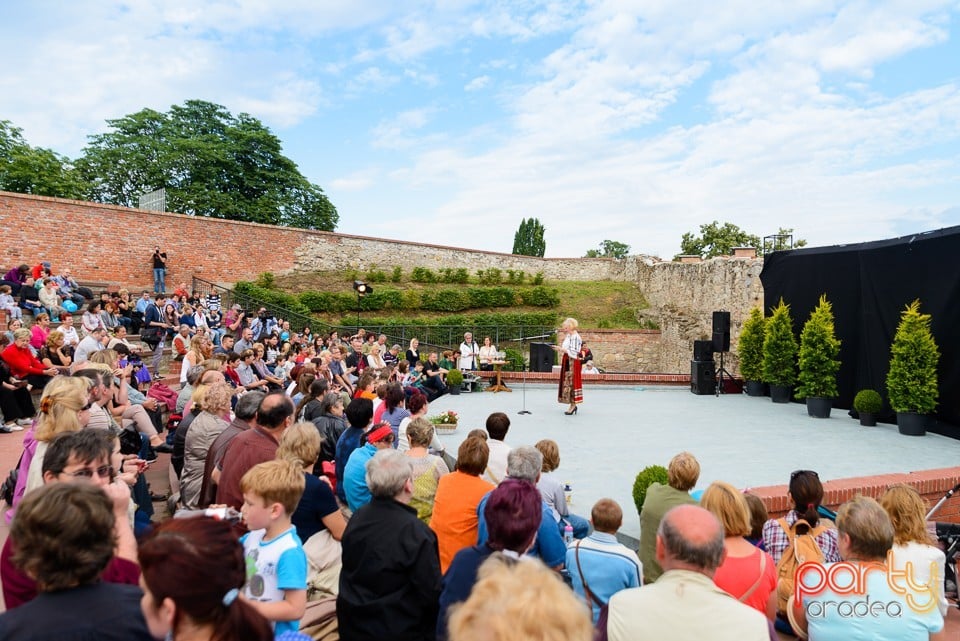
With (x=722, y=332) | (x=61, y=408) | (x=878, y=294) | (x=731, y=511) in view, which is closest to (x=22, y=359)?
(x=61, y=408)

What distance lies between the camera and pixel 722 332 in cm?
1284

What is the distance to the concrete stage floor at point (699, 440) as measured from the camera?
19.9 feet

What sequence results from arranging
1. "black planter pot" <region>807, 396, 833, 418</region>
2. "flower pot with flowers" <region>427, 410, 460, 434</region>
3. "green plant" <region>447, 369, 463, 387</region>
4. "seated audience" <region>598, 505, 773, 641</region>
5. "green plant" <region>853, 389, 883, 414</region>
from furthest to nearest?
"green plant" <region>447, 369, 463, 387</region>
"black planter pot" <region>807, 396, 833, 418</region>
"green plant" <region>853, 389, 883, 414</region>
"flower pot with flowers" <region>427, 410, 460, 434</region>
"seated audience" <region>598, 505, 773, 641</region>

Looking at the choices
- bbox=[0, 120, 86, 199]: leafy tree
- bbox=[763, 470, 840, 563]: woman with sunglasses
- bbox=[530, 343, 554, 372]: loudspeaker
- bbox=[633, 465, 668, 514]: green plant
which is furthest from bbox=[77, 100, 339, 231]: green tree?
bbox=[763, 470, 840, 563]: woman with sunglasses

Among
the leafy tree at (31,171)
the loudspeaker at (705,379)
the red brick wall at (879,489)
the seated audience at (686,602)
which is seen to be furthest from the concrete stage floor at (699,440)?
the leafy tree at (31,171)

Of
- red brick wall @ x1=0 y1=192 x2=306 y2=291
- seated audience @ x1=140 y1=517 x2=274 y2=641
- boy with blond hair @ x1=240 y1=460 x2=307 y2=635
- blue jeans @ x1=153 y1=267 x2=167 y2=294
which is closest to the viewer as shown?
seated audience @ x1=140 y1=517 x2=274 y2=641

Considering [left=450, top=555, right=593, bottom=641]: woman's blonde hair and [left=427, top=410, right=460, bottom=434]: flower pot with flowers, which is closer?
[left=450, top=555, right=593, bottom=641]: woman's blonde hair

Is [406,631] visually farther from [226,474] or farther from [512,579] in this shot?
[226,474]

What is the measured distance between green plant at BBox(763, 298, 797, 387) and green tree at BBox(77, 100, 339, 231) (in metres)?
27.0

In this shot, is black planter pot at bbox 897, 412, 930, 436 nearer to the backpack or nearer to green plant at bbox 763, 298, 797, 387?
green plant at bbox 763, 298, 797, 387

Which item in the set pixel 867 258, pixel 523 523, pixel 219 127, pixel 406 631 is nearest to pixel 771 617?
pixel 523 523

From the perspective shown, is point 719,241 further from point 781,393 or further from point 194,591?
point 194,591

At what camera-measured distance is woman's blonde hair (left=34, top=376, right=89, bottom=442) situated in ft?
10.1

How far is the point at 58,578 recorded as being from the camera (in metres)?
1.59
